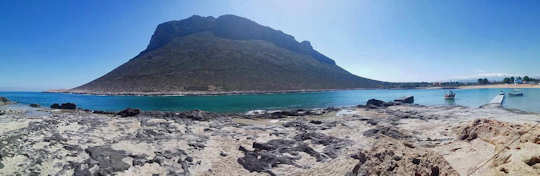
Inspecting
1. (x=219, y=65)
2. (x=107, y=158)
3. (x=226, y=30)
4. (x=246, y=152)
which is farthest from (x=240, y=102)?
(x=226, y=30)

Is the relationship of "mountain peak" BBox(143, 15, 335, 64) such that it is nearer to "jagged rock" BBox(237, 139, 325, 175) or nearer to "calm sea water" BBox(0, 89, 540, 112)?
→ "calm sea water" BBox(0, 89, 540, 112)

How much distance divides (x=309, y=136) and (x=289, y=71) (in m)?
100

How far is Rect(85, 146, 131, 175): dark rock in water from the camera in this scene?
755cm

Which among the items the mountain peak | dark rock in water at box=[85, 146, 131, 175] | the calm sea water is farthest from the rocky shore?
the mountain peak

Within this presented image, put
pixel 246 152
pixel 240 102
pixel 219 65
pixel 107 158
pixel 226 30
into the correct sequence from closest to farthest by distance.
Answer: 1. pixel 107 158
2. pixel 246 152
3. pixel 240 102
4. pixel 219 65
5. pixel 226 30

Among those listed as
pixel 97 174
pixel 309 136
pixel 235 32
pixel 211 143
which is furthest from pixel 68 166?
pixel 235 32

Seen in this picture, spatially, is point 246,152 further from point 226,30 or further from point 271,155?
point 226,30

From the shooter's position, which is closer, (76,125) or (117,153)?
(117,153)

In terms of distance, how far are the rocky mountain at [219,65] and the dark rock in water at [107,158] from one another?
76142 mm

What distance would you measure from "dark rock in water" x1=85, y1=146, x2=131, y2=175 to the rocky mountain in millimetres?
76142

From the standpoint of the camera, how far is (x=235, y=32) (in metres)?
143

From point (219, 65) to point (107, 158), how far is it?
9453 centimetres

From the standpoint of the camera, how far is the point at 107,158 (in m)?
8.16

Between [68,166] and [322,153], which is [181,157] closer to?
[68,166]
